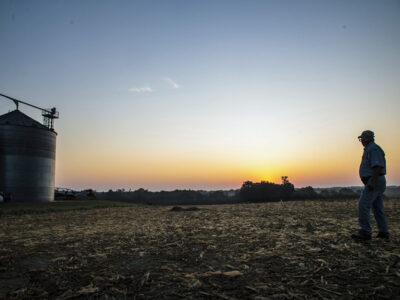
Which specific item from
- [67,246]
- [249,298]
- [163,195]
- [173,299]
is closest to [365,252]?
[249,298]

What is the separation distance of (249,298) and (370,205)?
4898 mm

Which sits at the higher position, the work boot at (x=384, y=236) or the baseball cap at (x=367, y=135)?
the baseball cap at (x=367, y=135)

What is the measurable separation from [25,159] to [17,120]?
576 centimetres

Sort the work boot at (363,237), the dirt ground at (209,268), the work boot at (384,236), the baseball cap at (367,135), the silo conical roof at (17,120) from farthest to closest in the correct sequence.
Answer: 1. the silo conical roof at (17,120)
2. the baseball cap at (367,135)
3. the work boot at (384,236)
4. the work boot at (363,237)
5. the dirt ground at (209,268)

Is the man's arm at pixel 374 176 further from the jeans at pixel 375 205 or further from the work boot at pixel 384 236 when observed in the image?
the work boot at pixel 384 236

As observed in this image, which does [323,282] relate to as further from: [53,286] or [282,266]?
[53,286]

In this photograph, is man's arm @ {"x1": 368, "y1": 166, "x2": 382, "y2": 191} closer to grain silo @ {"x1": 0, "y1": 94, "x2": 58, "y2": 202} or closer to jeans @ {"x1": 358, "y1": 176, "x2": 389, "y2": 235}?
jeans @ {"x1": 358, "y1": 176, "x2": 389, "y2": 235}

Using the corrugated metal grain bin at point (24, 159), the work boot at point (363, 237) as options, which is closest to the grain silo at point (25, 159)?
the corrugated metal grain bin at point (24, 159)

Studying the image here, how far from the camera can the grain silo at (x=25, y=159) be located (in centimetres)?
3003

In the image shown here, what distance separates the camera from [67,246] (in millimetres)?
6676

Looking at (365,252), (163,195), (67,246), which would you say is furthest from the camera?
(163,195)

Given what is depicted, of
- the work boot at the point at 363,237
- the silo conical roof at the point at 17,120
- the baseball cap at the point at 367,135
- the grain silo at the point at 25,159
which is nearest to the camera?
the work boot at the point at 363,237

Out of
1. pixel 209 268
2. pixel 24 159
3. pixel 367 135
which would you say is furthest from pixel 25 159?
pixel 367 135

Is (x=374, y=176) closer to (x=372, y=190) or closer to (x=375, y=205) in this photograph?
(x=372, y=190)
